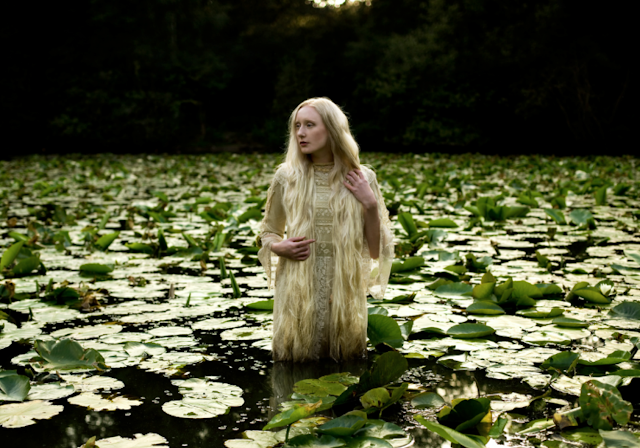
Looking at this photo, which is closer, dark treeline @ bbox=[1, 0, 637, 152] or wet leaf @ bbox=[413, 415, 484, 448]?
wet leaf @ bbox=[413, 415, 484, 448]

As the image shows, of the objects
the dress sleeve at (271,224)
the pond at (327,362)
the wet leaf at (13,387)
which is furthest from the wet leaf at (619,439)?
the wet leaf at (13,387)

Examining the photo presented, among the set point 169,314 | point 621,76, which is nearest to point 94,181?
point 169,314

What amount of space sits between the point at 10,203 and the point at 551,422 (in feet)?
18.4

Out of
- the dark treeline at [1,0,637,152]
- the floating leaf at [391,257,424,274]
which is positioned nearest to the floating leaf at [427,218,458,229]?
the floating leaf at [391,257,424,274]

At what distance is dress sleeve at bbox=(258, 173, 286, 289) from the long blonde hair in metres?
0.04

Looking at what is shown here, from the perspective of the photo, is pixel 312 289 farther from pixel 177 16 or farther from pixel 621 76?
pixel 177 16

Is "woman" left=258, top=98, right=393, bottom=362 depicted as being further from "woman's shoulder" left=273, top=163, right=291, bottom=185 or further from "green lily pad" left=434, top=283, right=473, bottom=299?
"green lily pad" left=434, top=283, right=473, bottom=299

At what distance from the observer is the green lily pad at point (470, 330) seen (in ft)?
6.82

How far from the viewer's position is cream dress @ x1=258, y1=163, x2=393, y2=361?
1.82m

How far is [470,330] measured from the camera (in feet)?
6.86

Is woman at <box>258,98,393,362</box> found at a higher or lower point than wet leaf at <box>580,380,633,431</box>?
higher

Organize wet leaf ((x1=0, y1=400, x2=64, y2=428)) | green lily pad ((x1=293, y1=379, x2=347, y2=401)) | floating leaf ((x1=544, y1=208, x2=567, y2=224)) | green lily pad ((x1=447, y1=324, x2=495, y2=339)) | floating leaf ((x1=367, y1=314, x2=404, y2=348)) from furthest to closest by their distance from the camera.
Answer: floating leaf ((x1=544, y1=208, x2=567, y2=224)) < green lily pad ((x1=447, y1=324, x2=495, y2=339)) < floating leaf ((x1=367, y1=314, x2=404, y2=348)) < green lily pad ((x1=293, y1=379, x2=347, y2=401)) < wet leaf ((x1=0, y1=400, x2=64, y2=428))

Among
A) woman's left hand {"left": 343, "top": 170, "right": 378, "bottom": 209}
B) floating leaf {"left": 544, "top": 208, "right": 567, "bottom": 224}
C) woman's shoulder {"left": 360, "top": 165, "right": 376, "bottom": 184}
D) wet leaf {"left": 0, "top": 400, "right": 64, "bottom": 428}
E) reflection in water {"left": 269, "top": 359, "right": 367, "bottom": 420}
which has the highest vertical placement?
woman's shoulder {"left": 360, "top": 165, "right": 376, "bottom": 184}

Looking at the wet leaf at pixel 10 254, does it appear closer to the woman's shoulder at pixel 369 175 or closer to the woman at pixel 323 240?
the woman at pixel 323 240
